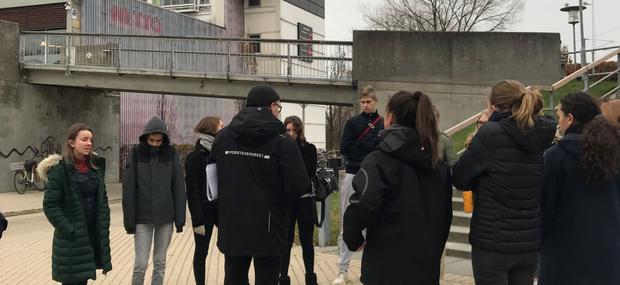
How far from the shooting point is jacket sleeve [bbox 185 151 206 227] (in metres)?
5.74

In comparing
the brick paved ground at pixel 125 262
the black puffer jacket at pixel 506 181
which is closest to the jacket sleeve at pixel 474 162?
the black puffer jacket at pixel 506 181

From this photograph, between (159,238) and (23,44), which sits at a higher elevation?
(23,44)

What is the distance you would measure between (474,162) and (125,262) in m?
6.36

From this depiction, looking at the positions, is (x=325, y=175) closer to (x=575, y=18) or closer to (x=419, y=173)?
(x=419, y=173)

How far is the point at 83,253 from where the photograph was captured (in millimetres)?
4789

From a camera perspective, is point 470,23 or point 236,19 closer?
point 470,23

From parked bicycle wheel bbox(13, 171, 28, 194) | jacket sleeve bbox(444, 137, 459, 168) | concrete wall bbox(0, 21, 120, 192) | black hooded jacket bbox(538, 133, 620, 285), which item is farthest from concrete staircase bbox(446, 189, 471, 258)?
concrete wall bbox(0, 21, 120, 192)

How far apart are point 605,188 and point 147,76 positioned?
18.3 m

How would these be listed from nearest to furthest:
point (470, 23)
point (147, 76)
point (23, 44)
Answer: point (147, 76)
point (23, 44)
point (470, 23)

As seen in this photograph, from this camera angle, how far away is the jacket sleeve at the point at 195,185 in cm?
574

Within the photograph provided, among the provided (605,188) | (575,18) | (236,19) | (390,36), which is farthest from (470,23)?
(605,188)

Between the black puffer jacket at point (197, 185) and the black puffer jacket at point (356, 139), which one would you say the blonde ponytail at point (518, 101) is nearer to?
the black puffer jacket at point (356, 139)

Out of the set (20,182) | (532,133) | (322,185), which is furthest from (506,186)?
(20,182)

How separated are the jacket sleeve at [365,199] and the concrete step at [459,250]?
5.08 m
